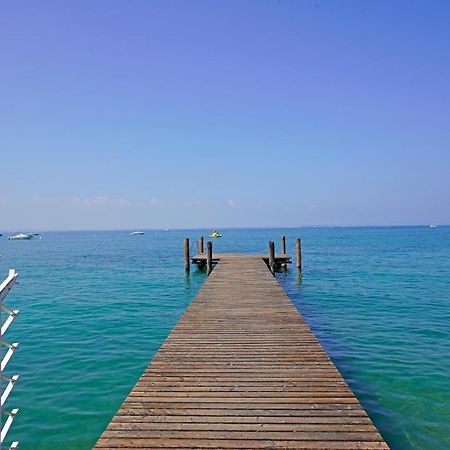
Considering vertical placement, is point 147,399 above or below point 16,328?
above

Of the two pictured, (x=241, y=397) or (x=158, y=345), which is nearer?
(x=241, y=397)

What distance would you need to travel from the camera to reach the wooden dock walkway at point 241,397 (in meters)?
4.58

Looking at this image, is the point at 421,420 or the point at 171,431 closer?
the point at 171,431

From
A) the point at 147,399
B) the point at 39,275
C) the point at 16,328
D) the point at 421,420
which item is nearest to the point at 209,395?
the point at 147,399

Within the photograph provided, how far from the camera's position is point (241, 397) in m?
5.62

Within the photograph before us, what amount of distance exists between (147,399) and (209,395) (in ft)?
3.03

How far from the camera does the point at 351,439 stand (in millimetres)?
4523

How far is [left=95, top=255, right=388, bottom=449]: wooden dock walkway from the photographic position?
4.58m

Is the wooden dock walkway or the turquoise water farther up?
the wooden dock walkway

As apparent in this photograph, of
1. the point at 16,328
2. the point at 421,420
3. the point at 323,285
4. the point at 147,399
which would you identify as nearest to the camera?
the point at 147,399

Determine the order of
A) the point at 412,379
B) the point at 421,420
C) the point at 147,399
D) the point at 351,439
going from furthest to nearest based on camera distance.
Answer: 1. the point at 412,379
2. the point at 421,420
3. the point at 147,399
4. the point at 351,439

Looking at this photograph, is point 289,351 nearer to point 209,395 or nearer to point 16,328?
point 209,395

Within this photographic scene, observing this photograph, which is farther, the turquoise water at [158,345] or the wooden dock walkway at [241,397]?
the turquoise water at [158,345]

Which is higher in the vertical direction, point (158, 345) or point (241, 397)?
point (241, 397)
